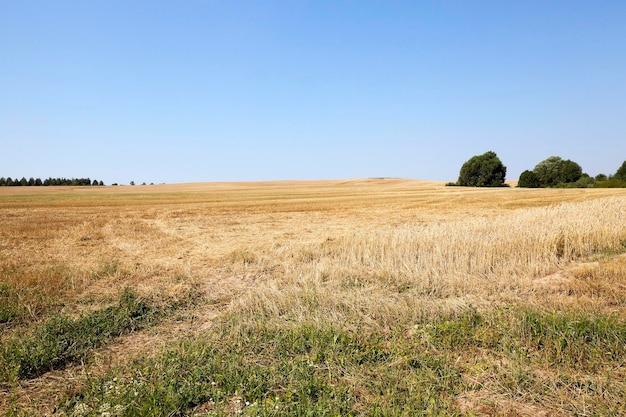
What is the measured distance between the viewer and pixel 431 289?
24.4ft

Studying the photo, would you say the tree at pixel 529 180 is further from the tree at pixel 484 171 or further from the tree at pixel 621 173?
the tree at pixel 621 173

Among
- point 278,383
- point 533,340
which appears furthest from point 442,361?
point 278,383

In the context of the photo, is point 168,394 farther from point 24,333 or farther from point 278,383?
point 24,333

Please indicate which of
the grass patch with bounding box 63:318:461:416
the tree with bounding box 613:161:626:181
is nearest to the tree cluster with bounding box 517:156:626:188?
the tree with bounding box 613:161:626:181

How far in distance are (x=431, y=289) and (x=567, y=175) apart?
273 ft

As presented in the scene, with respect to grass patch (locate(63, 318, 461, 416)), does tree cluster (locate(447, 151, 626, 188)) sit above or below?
above

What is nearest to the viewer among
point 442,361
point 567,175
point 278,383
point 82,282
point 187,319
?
point 278,383

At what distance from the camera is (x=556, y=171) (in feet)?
247

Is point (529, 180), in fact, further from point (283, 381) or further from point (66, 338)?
point (66, 338)

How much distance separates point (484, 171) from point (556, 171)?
559 inches

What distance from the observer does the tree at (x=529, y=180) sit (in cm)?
7069

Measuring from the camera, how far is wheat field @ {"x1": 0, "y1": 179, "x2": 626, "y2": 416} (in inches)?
152

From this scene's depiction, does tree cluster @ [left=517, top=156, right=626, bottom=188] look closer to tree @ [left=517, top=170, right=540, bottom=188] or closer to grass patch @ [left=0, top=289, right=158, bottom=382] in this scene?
tree @ [left=517, top=170, right=540, bottom=188]

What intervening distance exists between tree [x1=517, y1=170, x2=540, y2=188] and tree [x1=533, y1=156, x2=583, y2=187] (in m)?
2.93
